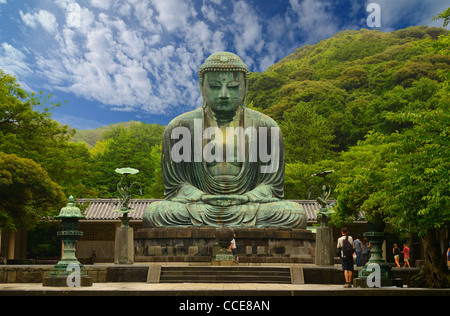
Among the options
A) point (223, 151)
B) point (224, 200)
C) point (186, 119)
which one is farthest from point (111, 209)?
point (224, 200)

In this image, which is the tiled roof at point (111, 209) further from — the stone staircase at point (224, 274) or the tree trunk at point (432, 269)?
the tree trunk at point (432, 269)

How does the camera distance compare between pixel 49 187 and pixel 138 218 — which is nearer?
pixel 49 187

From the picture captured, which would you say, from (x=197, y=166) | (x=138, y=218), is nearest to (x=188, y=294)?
(x=197, y=166)

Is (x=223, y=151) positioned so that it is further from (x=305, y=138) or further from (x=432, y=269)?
(x=305, y=138)

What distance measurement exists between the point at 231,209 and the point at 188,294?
697cm

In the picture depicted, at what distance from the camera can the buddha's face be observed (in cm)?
1639

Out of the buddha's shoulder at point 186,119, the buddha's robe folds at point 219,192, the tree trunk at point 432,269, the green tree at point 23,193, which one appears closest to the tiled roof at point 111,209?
the green tree at point 23,193

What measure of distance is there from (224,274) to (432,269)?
13.2ft

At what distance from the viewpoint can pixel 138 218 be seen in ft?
84.1

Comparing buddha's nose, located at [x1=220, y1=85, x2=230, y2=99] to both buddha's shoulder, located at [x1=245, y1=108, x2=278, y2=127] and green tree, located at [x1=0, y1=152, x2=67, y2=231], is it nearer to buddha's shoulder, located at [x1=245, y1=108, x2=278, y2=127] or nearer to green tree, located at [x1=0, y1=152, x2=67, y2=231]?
buddha's shoulder, located at [x1=245, y1=108, x2=278, y2=127]

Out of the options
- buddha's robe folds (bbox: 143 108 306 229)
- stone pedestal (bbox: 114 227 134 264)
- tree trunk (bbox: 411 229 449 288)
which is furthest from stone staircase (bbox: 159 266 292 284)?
buddha's robe folds (bbox: 143 108 306 229)
